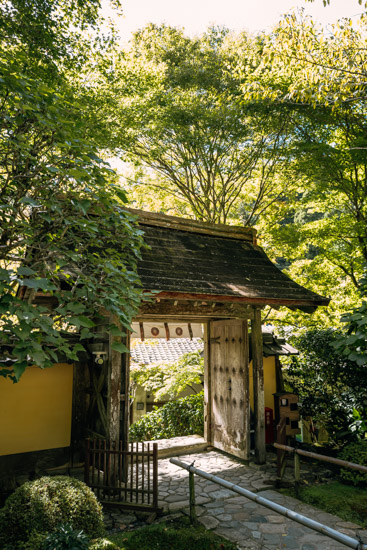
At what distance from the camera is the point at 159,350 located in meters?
17.4

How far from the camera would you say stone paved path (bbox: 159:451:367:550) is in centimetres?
491

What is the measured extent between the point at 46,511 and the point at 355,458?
5.54 m

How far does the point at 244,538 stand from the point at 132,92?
11356mm

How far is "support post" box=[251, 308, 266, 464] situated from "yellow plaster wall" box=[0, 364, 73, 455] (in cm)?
405

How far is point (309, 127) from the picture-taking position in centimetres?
1167

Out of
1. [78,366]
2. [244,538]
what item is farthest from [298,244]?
[244,538]

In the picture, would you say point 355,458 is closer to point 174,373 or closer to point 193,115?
point 174,373

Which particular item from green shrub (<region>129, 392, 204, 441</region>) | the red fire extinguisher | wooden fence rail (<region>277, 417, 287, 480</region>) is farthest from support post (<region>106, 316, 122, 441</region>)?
green shrub (<region>129, 392, 204, 441</region>)

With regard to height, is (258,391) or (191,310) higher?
(191,310)

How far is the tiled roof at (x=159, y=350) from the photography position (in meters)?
16.2

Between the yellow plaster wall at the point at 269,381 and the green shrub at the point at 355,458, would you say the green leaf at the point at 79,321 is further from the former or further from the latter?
the yellow plaster wall at the point at 269,381

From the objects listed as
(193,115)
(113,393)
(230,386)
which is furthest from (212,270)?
(193,115)

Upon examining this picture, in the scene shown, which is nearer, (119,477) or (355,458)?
(119,477)

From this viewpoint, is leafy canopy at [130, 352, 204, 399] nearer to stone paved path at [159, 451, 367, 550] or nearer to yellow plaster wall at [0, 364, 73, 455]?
stone paved path at [159, 451, 367, 550]
